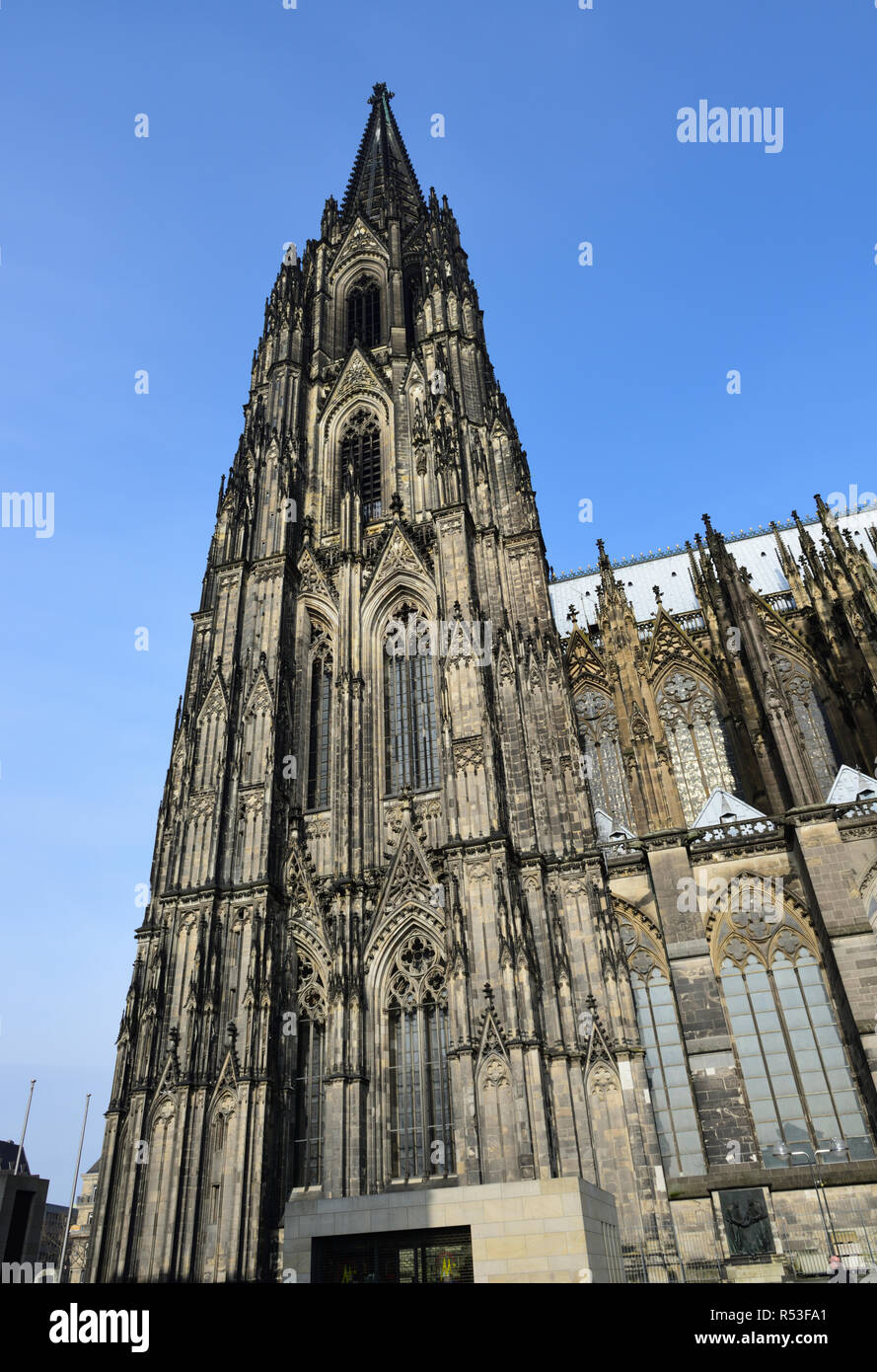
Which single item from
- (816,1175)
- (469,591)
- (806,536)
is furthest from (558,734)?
(806,536)

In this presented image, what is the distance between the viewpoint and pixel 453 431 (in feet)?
98.8

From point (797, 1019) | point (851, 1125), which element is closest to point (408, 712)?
point (797, 1019)

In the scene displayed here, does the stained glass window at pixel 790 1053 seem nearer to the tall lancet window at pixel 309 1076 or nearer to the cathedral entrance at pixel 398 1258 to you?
the cathedral entrance at pixel 398 1258

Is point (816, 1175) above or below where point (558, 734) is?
below

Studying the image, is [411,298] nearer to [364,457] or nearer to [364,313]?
[364,313]

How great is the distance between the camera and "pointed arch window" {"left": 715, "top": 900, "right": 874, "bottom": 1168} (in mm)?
19938

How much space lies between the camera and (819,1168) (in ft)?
62.4

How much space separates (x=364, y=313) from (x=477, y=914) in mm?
27778

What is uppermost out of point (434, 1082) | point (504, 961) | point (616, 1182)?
point (504, 961)

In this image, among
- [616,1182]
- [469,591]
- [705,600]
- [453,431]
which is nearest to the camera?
[616,1182]
